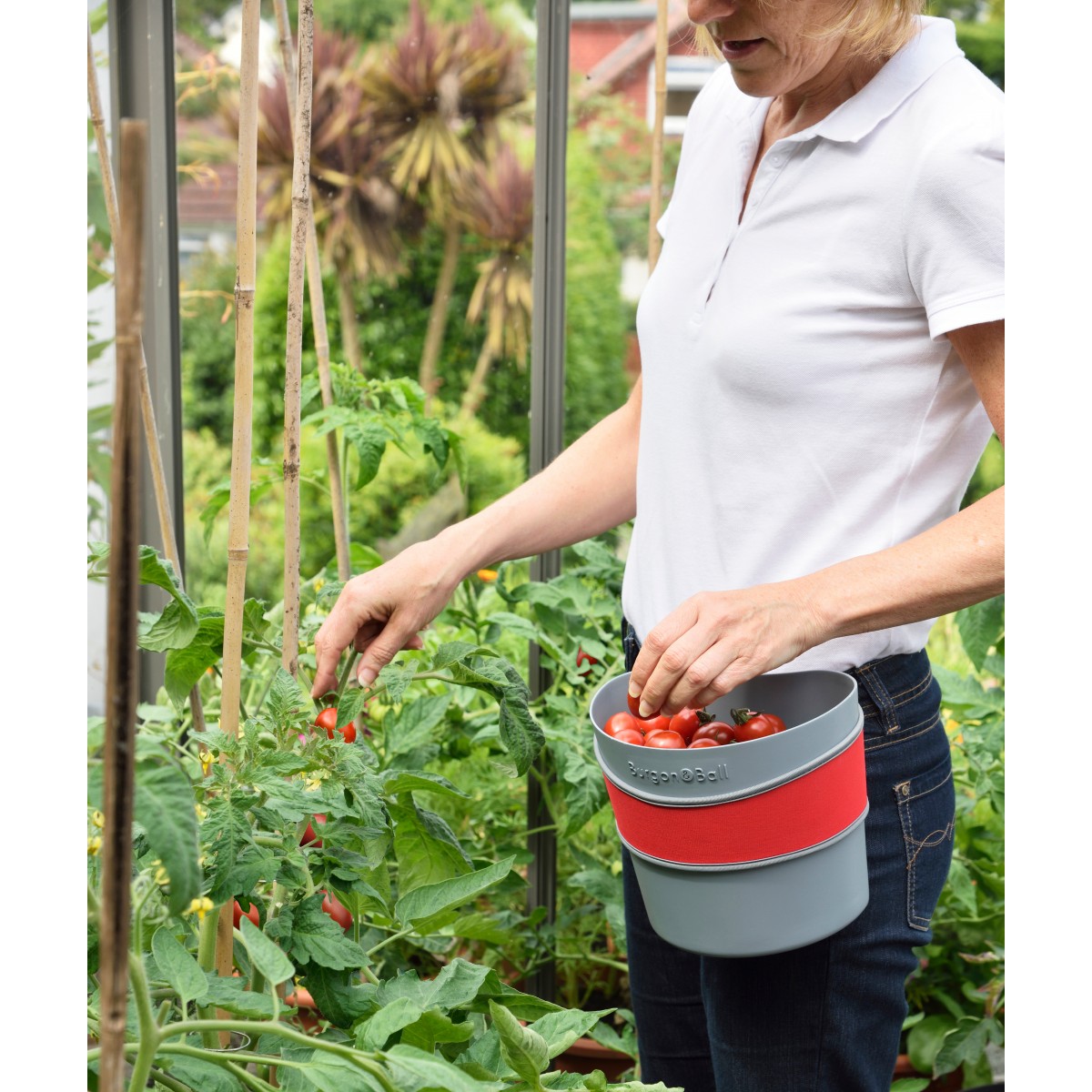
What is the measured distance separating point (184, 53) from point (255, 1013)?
8.41 ft

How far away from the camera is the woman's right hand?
34.8 inches

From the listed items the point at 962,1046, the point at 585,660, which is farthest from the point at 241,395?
the point at 962,1046

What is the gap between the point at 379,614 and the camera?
902mm

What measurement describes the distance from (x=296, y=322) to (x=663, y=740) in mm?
386

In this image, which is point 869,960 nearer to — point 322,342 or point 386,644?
point 386,644

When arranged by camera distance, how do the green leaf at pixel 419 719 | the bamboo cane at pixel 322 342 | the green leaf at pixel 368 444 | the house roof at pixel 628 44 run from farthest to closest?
the house roof at pixel 628 44 < the green leaf at pixel 368 444 < the green leaf at pixel 419 719 < the bamboo cane at pixel 322 342

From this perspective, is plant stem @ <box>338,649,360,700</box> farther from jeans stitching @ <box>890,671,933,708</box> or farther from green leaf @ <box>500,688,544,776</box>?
jeans stitching @ <box>890,671,933,708</box>

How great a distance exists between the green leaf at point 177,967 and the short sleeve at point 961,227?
0.61m

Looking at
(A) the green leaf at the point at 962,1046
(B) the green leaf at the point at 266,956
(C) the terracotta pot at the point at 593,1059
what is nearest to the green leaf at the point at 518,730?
(B) the green leaf at the point at 266,956

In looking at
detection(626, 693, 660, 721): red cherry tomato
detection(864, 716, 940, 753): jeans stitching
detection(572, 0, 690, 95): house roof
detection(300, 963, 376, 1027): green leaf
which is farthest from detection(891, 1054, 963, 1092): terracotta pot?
detection(572, 0, 690, 95): house roof

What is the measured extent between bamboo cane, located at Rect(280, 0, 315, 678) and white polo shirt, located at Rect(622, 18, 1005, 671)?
306 millimetres

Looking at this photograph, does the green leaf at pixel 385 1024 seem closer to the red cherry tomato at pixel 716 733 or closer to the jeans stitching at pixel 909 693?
the red cherry tomato at pixel 716 733

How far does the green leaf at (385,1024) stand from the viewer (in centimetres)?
62

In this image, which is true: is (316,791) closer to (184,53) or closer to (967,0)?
(184,53)
